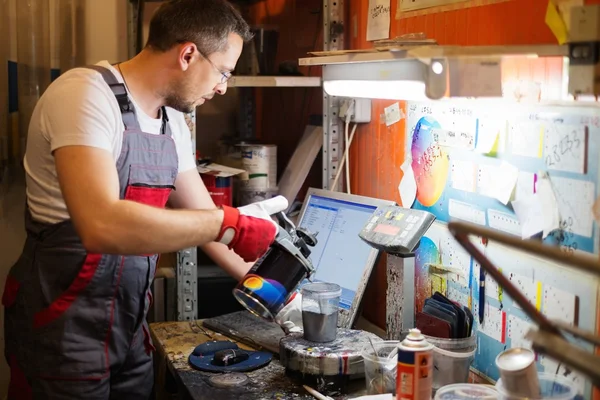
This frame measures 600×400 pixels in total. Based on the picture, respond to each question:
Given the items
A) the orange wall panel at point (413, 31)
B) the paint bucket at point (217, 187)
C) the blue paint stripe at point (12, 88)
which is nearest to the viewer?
the orange wall panel at point (413, 31)

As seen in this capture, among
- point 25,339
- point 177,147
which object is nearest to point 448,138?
point 177,147

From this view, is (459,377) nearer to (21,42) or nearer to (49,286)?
(49,286)

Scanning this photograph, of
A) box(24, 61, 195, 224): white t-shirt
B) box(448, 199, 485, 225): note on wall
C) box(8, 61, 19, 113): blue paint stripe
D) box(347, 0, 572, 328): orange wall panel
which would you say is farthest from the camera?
box(8, 61, 19, 113): blue paint stripe

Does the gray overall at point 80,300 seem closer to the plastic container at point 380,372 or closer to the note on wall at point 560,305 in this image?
the plastic container at point 380,372

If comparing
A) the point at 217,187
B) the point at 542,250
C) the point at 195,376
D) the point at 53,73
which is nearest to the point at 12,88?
the point at 53,73

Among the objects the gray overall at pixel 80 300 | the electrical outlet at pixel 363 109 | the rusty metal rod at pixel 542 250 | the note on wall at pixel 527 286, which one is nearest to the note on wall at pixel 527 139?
the note on wall at pixel 527 286

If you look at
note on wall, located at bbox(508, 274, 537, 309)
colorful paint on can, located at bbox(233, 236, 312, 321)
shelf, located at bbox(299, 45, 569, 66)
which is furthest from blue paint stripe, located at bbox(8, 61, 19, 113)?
note on wall, located at bbox(508, 274, 537, 309)

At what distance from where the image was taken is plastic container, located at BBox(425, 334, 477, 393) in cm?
166

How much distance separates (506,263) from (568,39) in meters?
0.54

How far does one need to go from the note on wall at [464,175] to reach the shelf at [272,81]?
2.38ft

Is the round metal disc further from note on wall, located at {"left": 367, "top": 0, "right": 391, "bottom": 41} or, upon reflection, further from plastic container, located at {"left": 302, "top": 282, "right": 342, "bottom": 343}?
→ note on wall, located at {"left": 367, "top": 0, "right": 391, "bottom": 41}

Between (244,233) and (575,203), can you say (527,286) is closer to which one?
(575,203)

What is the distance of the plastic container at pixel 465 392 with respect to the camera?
151 centimetres

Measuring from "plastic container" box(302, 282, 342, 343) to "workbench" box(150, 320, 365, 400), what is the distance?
0.43 ft
